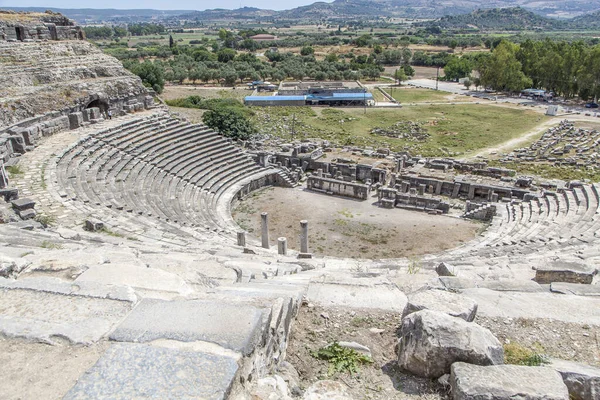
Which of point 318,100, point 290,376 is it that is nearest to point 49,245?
point 290,376

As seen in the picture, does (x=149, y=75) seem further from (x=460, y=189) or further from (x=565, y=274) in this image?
(x=565, y=274)

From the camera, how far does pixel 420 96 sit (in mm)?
66312

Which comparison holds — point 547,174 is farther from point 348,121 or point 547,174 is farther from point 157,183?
point 157,183

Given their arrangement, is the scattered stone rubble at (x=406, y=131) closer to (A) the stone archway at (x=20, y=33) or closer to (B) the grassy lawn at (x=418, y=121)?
(B) the grassy lawn at (x=418, y=121)

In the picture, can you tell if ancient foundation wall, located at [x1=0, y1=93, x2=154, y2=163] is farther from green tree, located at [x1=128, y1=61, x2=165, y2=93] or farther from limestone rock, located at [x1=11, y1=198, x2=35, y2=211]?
green tree, located at [x1=128, y1=61, x2=165, y2=93]

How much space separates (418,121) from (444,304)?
4683 centimetres

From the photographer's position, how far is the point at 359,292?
23.3 ft

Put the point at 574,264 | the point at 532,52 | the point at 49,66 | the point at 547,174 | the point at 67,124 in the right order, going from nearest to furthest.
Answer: the point at 574,264
the point at 67,124
the point at 49,66
the point at 547,174
the point at 532,52

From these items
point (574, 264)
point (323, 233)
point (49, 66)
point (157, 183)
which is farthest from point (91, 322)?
point (49, 66)

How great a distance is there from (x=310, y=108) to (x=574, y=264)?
1931 inches

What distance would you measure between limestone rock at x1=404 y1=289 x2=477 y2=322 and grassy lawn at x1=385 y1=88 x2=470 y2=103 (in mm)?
60567

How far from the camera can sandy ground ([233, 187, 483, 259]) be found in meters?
19.2

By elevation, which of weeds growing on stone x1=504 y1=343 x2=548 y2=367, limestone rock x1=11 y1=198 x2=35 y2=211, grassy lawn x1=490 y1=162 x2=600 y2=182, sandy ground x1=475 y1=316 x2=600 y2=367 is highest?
weeds growing on stone x1=504 y1=343 x2=548 y2=367

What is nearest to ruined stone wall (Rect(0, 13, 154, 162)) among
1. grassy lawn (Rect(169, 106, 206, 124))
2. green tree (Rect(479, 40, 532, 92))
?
grassy lawn (Rect(169, 106, 206, 124))
